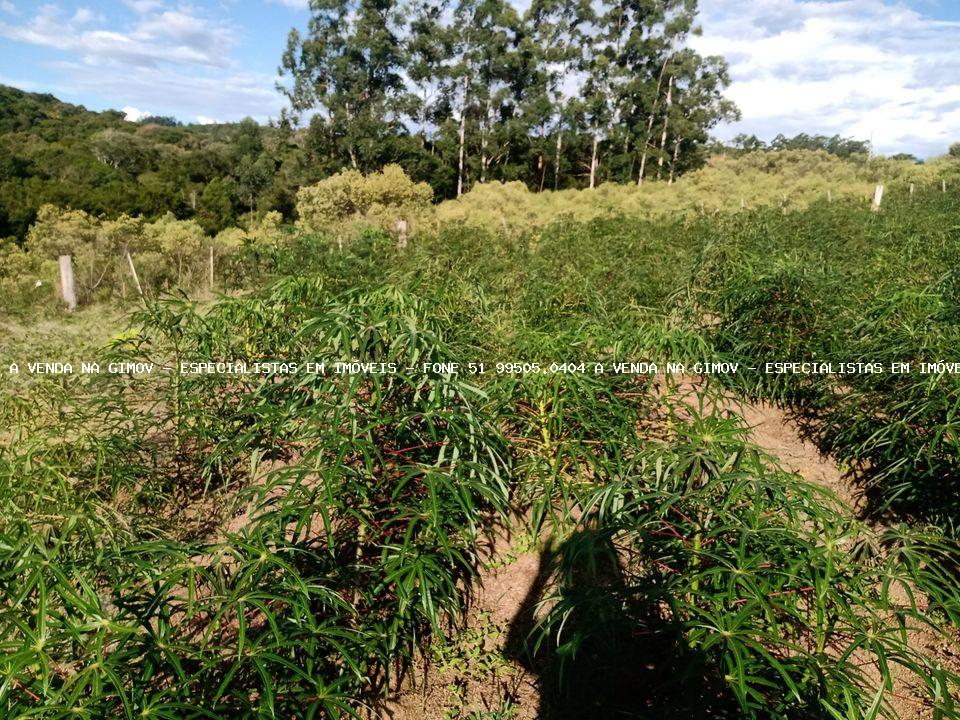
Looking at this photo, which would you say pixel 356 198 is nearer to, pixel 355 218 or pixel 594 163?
pixel 355 218

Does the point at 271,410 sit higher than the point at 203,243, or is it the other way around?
the point at 203,243

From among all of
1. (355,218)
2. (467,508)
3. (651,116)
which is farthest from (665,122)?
(467,508)

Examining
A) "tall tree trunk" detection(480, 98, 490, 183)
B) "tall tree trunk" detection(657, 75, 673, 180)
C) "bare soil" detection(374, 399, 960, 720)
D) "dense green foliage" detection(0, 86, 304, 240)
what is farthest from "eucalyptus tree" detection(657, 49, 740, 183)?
"bare soil" detection(374, 399, 960, 720)

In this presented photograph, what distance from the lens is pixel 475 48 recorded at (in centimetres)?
2014

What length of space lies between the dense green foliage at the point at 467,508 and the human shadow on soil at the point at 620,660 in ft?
0.04

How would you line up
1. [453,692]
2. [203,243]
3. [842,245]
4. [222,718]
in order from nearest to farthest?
[222,718] < [453,692] < [842,245] < [203,243]

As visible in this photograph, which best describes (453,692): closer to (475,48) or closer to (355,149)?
(355,149)

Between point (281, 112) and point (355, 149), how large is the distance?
3.22 m

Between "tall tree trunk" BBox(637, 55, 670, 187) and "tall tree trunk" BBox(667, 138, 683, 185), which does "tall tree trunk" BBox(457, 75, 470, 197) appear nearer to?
"tall tree trunk" BBox(637, 55, 670, 187)

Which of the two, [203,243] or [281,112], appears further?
[281,112]

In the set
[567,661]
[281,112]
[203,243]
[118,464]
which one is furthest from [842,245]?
[281,112]

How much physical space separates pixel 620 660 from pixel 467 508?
1.87 ft

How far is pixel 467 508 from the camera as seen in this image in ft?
4.68

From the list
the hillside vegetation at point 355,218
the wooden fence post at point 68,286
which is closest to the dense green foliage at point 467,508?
the hillside vegetation at point 355,218
